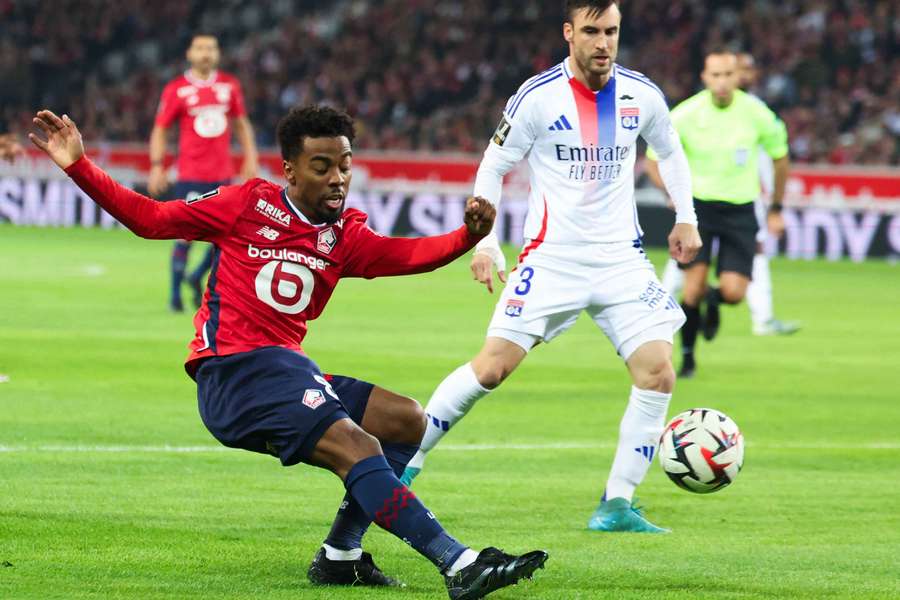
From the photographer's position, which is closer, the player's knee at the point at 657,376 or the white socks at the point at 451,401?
the player's knee at the point at 657,376

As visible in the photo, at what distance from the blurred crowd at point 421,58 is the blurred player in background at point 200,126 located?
14.1m

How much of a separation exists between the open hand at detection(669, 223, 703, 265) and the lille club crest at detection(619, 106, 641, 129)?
511mm

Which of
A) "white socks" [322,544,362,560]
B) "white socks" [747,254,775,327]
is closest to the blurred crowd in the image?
"white socks" [747,254,775,327]

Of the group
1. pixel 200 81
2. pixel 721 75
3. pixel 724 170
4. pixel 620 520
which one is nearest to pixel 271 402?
pixel 620 520

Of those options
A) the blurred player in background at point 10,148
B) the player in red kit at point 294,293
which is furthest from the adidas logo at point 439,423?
the blurred player in background at point 10,148

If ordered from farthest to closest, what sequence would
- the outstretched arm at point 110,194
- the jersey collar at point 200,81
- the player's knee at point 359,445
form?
the jersey collar at point 200,81
the outstretched arm at point 110,194
the player's knee at point 359,445

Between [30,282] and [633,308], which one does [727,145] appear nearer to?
[633,308]

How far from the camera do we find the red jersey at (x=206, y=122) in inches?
653

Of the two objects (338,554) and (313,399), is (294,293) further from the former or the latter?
(338,554)

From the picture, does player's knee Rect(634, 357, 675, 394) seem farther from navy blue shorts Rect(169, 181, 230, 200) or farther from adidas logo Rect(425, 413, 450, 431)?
navy blue shorts Rect(169, 181, 230, 200)

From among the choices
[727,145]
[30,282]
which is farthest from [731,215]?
[30,282]

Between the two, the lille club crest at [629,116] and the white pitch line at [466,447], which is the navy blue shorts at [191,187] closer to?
the white pitch line at [466,447]

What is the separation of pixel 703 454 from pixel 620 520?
Answer: 0.45 m

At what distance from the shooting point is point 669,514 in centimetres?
775
